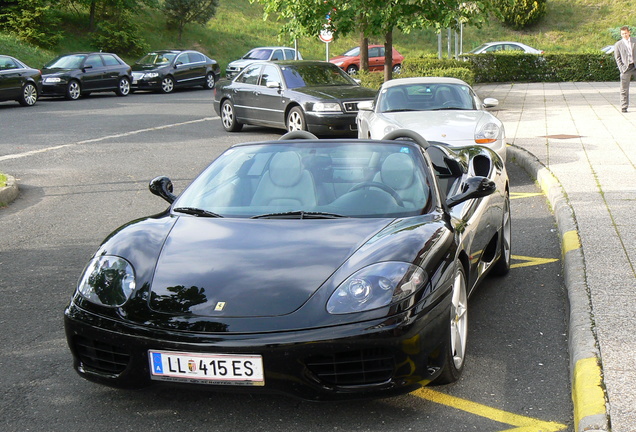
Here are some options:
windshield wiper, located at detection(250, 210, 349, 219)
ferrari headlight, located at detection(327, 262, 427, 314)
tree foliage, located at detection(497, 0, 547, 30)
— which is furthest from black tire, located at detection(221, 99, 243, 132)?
tree foliage, located at detection(497, 0, 547, 30)

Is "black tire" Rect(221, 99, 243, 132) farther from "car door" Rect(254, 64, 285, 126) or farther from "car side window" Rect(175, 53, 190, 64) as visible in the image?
"car side window" Rect(175, 53, 190, 64)

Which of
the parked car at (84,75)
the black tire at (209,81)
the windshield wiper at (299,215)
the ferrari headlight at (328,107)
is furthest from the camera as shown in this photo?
the black tire at (209,81)

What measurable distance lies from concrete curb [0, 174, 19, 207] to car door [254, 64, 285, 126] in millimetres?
6694

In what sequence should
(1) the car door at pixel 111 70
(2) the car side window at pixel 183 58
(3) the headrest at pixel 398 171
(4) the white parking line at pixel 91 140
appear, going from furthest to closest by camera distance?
(2) the car side window at pixel 183 58, (1) the car door at pixel 111 70, (4) the white parking line at pixel 91 140, (3) the headrest at pixel 398 171

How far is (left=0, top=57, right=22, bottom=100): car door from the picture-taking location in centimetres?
2297

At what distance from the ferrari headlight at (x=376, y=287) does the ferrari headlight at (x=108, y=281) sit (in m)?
1.02

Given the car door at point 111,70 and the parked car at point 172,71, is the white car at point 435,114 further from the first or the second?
the parked car at point 172,71

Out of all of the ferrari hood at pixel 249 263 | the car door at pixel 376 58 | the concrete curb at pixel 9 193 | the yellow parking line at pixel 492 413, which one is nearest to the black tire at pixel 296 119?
the concrete curb at pixel 9 193

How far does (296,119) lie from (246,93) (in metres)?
1.83

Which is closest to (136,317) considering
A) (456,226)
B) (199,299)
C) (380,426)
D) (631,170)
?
(199,299)

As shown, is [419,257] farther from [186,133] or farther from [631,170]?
[186,133]

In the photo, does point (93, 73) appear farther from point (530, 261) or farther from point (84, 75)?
point (530, 261)

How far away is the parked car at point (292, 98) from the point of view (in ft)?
49.6

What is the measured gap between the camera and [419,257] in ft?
13.3
